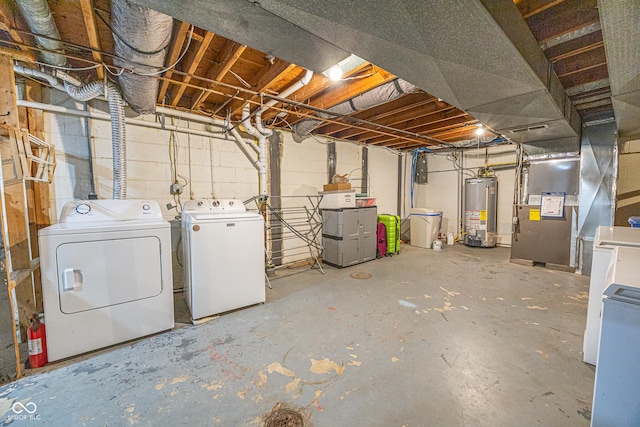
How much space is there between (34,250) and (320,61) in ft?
10.6

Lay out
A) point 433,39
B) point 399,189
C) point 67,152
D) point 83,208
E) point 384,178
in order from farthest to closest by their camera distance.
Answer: point 399,189
point 384,178
point 67,152
point 83,208
point 433,39

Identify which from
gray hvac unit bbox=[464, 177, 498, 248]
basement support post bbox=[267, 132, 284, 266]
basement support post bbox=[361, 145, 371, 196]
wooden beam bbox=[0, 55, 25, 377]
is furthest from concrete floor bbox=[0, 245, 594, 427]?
basement support post bbox=[361, 145, 371, 196]

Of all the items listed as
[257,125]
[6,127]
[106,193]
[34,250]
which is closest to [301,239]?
[257,125]

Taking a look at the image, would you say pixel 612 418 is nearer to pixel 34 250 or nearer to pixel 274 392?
pixel 274 392

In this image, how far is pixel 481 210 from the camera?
560cm

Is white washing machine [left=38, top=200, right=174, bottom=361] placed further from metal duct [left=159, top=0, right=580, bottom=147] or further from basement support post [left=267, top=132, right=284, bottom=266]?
basement support post [left=267, top=132, right=284, bottom=266]

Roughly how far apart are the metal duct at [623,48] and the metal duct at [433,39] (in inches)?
14.0

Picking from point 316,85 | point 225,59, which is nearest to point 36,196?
point 225,59

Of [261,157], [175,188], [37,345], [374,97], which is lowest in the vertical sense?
[37,345]

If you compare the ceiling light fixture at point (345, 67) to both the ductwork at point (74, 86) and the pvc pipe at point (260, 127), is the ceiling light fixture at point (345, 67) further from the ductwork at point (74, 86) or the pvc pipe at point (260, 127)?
the ductwork at point (74, 86)

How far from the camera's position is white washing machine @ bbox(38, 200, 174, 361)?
1.89 metres

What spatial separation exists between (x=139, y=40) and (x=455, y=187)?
22.2 feet

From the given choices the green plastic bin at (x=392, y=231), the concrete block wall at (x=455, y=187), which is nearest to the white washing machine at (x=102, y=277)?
the green plastic bin at (x=392, y=231)

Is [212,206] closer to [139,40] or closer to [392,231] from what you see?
[139,40]
